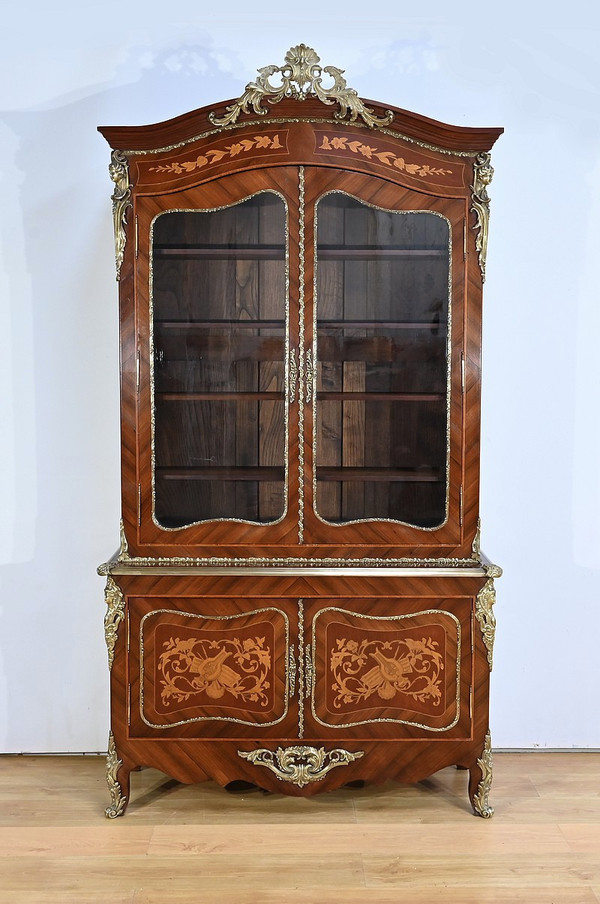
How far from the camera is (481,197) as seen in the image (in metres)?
2.44

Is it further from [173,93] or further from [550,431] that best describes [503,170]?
[173,93]

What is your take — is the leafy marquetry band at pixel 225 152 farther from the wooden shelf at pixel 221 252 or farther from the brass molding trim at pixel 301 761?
the brass molding trim at pixel 301 761

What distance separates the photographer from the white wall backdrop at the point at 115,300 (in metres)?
2.87

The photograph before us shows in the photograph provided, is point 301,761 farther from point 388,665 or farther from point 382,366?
point 382,366

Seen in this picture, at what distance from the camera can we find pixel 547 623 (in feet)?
9.98

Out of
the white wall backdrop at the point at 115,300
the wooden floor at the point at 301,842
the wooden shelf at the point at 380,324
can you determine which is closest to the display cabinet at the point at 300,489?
the wooden shelf at the point at 380,324

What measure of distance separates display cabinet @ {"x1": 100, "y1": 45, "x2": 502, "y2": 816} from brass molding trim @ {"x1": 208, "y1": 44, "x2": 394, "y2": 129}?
166 millimetres

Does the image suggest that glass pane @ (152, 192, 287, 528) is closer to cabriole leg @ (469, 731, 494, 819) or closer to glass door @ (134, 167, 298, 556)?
glass door @ (134, 167, 298, 556)

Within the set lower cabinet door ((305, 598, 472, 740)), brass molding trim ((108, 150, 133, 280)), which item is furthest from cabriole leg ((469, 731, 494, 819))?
brass molding trim ((108, 150, 133, 280))

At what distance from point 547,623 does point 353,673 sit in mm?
885

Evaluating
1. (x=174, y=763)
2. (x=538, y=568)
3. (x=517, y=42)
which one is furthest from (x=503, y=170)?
(x=174, y=763)

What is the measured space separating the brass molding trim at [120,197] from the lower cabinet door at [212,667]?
1.05m

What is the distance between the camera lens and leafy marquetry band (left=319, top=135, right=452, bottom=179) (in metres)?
2.41

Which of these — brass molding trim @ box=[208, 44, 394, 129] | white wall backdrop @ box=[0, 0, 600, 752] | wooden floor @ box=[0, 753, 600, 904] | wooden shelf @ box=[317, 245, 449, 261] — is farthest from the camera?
white wall backdrop @ box=[0, 0, 600, 752]
